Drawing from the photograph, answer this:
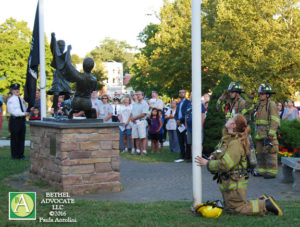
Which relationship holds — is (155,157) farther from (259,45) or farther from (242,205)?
(259,45)

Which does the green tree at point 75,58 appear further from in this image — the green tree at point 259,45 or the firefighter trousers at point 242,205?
the firefighter trousers at point 242,205

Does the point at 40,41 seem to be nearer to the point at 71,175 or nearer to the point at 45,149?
the point at 45,149

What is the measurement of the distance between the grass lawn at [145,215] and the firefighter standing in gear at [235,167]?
16 centimetres

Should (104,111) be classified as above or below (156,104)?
below

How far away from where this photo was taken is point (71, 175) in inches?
311

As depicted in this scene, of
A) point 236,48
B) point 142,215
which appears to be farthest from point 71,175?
point 236,48

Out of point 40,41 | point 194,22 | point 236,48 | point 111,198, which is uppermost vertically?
point 236,48

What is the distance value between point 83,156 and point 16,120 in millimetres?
5444

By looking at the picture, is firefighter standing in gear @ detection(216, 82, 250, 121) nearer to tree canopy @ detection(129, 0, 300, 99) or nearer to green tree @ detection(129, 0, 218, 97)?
tree canopy @ detection(129, 0, 300, 99)

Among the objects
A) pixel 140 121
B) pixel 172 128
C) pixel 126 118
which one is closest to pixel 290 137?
pixel 172 128

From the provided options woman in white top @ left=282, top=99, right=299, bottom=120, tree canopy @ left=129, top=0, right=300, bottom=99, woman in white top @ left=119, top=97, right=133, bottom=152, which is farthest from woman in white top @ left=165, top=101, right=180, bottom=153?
tree canopy @ left=129, top=0, right=300, bottom=99

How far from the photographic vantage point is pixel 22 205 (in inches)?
230

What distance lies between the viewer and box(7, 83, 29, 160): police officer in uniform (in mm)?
12516

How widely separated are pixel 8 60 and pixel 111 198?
56082 millimetres
